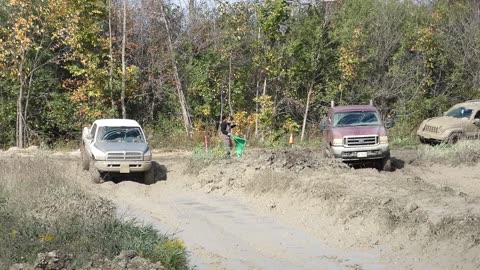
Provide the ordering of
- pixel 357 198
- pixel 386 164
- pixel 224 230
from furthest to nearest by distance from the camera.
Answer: pixel 386 164 → pixel 357 198 → pixel 224 230

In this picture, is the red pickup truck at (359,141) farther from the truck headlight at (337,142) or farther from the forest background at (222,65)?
the forest background at (222,65)

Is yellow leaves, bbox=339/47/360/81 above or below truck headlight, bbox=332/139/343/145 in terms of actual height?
above

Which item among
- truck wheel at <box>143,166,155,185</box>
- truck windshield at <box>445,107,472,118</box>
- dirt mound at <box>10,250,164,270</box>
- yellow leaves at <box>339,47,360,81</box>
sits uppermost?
yellow leaves at <box>339,47,360,81</box>

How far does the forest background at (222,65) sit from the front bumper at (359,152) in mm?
9336

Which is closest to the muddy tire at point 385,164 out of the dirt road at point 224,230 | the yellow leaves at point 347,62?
the dirt road at point 224,230

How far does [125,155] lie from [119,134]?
1409 mm

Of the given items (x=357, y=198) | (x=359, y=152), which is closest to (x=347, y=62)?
(x=359, y=152)

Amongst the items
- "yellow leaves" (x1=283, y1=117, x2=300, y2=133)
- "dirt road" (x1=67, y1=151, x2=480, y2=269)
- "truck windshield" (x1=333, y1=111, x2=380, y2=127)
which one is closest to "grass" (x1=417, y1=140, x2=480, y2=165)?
"dirt road" (x1=67, y1=151, x2=480, y2=269)

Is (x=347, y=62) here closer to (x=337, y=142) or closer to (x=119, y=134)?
(x=337, y=142)

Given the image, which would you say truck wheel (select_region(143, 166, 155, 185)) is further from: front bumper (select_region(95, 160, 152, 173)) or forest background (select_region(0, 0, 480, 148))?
forest background (select_region(0, 0, 480, 148))

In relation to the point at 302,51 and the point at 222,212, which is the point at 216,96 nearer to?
the point at 302,51

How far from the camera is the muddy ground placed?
12719 mm

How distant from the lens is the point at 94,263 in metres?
10.0

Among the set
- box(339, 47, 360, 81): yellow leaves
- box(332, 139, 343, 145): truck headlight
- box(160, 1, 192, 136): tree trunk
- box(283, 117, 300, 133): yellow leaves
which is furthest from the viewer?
box(339, 47, 360, 81): yellow leaves
